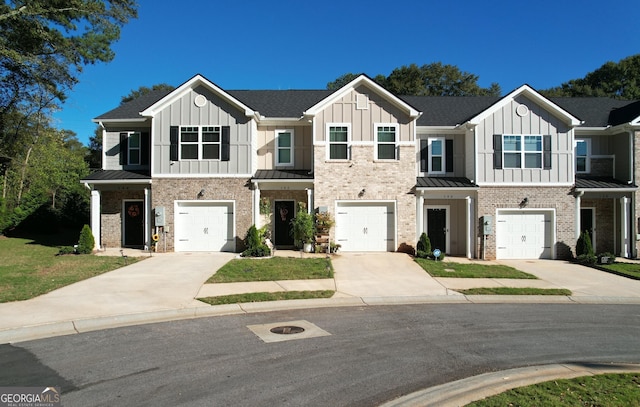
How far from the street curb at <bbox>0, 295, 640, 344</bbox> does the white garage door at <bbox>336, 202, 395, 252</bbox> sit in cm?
776

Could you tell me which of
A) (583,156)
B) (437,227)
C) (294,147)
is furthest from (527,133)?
(294,147)

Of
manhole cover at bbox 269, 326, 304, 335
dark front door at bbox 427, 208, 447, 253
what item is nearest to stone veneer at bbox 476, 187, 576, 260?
dark front door at bbox 427, 208, 447, 253

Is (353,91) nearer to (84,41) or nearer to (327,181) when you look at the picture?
(327,181)

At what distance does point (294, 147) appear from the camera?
1998 centimetres

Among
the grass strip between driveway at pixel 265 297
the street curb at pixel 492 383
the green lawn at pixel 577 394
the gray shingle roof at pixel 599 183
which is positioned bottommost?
the street curb at pixel 492 383

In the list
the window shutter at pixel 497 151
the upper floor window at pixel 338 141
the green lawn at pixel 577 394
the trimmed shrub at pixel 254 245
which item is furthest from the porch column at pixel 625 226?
the green lawn at pixel 577 394

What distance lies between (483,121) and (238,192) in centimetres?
1097

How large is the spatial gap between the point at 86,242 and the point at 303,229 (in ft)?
29.7

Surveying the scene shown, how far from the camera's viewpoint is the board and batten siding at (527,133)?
61.2 ft

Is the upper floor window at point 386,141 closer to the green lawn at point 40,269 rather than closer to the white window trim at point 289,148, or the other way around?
the white window trim at point 289,148

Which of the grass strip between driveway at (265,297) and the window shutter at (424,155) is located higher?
the window shutter at (424,155)

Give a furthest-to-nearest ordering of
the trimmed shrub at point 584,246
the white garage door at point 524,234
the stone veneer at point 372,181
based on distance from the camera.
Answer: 1. the white garage door at point 524,234
2. the stone veneer at point 372,181
3. the trimmed shrub at point 584,246

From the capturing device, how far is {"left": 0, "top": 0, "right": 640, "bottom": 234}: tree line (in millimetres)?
24359

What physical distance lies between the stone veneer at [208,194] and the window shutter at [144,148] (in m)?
2.26
